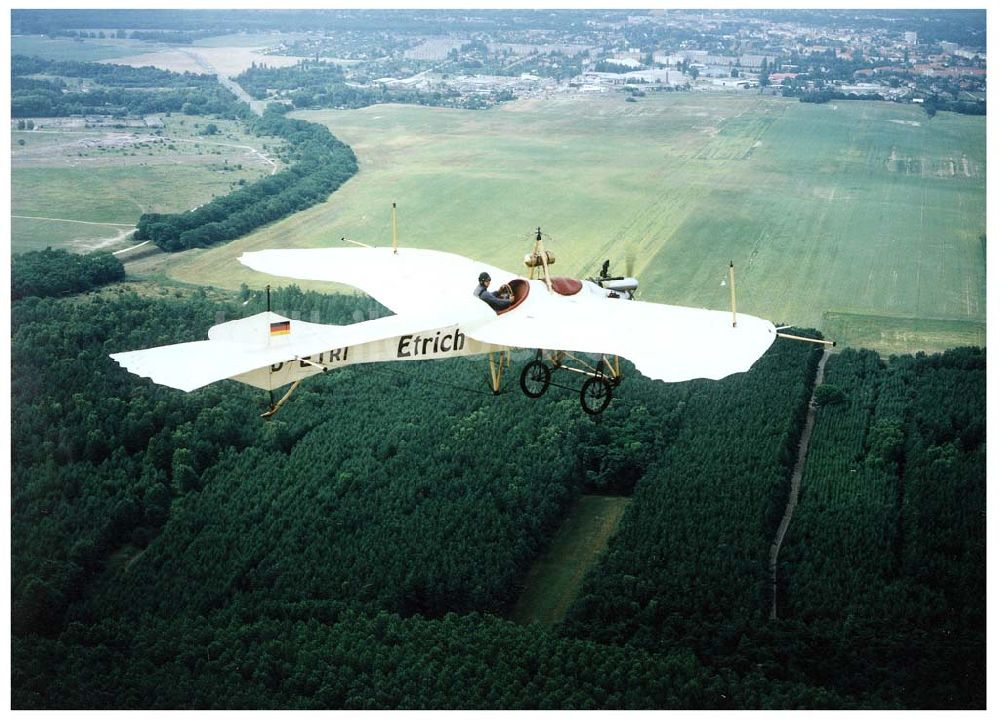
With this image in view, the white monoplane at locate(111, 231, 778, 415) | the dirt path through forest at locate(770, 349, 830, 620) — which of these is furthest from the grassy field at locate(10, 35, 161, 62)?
the white monoplane at locate(111, 231, 778, 415)

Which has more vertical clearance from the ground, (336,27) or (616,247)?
(336,27)

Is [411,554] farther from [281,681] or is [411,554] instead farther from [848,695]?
[848,695]

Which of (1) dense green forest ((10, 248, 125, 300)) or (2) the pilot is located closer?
(2) the pilot

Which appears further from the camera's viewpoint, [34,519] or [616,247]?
[616,247]

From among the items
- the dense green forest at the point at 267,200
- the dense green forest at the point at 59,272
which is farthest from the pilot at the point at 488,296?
the dense green forest at the point at 267,200

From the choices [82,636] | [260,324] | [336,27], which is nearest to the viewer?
[260,324]

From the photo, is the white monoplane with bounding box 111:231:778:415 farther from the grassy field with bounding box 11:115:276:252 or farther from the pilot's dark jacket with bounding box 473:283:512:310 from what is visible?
the grassy field with bounding box 11:115:276:252

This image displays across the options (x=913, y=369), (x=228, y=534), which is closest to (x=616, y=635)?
(x=228, y=534)
